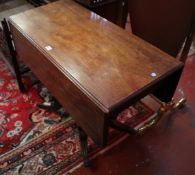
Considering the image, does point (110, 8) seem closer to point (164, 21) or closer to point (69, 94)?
point (164, 21)

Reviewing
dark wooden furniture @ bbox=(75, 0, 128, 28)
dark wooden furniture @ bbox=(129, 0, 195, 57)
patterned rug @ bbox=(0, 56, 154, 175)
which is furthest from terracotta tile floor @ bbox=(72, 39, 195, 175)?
dark wooden furniture @ bbox=(75, 0, 128, 28)

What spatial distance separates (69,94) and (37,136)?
55cm

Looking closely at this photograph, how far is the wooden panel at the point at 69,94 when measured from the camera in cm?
87

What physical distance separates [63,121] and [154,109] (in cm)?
64

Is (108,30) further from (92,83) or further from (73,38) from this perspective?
(92,83)

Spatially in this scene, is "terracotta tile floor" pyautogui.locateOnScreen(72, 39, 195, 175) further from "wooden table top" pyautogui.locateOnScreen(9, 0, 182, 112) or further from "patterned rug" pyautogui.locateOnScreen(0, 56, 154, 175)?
"wooden table top" pyautogui.locateOnScreen(9, 0, 182, 112)

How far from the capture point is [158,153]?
1309 millimetres

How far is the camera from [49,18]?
4.14 feet

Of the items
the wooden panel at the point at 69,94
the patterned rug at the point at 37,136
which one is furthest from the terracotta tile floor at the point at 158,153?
the wooden panel at the point at 69,94

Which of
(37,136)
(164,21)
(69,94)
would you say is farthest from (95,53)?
(37,136)

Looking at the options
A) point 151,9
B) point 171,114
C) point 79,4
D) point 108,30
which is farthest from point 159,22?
point 171,114

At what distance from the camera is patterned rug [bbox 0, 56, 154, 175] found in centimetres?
124

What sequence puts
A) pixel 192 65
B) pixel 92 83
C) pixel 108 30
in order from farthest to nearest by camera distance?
1. pixel 192 65
2. pixel 108 30
3. pixel 92 83

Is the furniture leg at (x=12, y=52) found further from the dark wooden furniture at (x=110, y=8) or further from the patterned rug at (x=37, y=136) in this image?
the dark wooden furniture at (x=110, y=8)
